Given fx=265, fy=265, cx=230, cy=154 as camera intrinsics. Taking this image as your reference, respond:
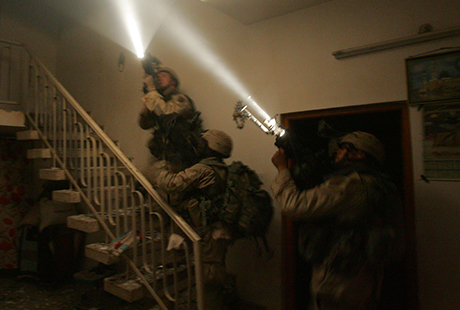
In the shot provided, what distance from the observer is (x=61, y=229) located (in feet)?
12.3

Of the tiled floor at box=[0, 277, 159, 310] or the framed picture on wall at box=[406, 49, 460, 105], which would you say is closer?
the framed picture on wall at box=[406, 49, 460, 105]

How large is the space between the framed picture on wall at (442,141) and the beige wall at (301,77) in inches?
2.0

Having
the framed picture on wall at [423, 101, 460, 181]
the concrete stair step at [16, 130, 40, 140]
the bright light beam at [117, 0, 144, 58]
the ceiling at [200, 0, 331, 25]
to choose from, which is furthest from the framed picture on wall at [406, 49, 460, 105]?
the concrete stair step at [16, 130, 40, 140]

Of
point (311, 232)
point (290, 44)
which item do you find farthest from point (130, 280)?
point (290, 44)

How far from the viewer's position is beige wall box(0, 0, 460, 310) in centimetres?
181

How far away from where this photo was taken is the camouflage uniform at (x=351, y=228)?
143cm

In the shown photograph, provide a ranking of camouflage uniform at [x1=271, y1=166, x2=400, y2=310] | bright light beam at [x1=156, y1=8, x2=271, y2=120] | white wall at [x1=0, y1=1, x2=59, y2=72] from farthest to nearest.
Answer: white wall at [x1=0, y1=1, x2=59, y2=72]
bright light beam at [x1=156, y1=8, x2=271, y2=120]
camouflage uniform at [x1=271, y1=166, x2=400, y2=310]

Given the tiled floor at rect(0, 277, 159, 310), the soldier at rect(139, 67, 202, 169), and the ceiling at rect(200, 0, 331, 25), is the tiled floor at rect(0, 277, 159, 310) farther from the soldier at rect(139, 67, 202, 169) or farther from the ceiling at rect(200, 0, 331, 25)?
the ceiling at rect(200, 0, 331, 25)

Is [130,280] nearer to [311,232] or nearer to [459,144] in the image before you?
[311,232]

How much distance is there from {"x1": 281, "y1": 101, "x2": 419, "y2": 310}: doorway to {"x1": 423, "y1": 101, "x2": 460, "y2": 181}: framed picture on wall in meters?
0.11

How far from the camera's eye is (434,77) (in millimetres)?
1812

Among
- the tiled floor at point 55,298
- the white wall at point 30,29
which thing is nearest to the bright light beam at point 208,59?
the tiled floor at point 55,298

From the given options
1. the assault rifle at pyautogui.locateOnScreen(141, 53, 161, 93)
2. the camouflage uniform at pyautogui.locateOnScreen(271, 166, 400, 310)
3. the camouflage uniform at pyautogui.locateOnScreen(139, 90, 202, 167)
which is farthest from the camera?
the assault rifle at pyautogui.locateOnScreen(141, 53, 161, 93)

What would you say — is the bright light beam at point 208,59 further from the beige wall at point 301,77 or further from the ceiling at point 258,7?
the ceiling at point 258,7
